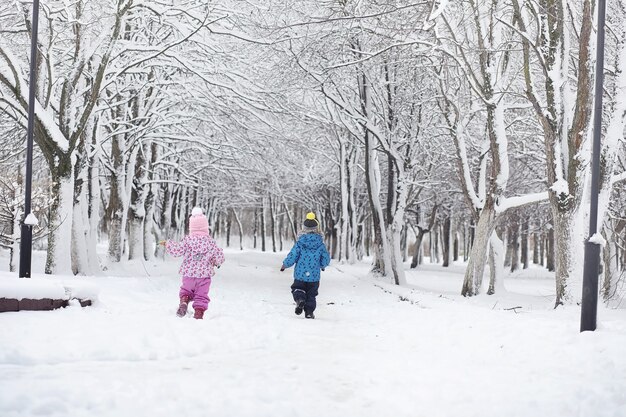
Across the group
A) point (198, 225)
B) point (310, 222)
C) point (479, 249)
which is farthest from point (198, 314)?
point (479, 249)

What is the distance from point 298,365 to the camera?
6.21 metres

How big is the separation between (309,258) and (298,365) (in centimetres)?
447

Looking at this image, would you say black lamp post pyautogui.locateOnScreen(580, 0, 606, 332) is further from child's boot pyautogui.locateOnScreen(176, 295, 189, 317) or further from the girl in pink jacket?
child's boot pyautogui.locateOnScreen(176, 295, 189, 317)

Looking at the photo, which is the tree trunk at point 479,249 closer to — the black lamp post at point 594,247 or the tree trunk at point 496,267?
the tree trunk at point 496,267

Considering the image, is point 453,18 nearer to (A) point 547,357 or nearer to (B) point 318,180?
(A) point 547,357

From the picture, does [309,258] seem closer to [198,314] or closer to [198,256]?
Answer: [198,256]

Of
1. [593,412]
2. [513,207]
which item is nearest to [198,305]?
[593,412]

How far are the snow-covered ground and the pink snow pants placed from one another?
37 centimetres

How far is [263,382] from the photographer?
5.30m

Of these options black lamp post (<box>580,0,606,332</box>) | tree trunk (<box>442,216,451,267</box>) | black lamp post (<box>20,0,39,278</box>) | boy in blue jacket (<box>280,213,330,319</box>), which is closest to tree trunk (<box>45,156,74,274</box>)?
black lamp post (<box>20,0,39,278</box>)

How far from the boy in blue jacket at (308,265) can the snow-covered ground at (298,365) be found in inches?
25.9

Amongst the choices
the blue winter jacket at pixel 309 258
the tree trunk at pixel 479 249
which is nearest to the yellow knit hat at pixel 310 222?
the blue winter jacket at pixel 309 258

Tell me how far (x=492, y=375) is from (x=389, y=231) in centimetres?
1509

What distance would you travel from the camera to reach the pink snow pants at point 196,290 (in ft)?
29.4
